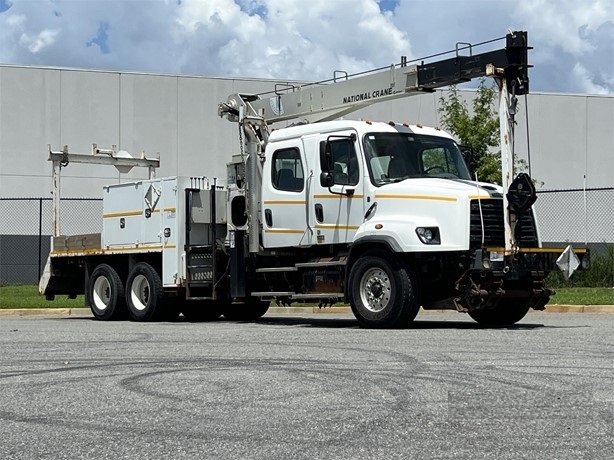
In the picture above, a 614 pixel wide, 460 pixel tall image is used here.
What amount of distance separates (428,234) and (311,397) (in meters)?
7.28

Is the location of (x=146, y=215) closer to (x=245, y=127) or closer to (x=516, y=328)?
(x=245, y=127)

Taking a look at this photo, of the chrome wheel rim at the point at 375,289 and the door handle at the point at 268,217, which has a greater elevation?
the door handle at the point at 268,217

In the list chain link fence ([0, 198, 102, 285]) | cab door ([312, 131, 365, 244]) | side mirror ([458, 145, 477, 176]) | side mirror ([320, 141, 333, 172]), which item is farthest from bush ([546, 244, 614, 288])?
chain link fence ([0, 198, 102, 285])

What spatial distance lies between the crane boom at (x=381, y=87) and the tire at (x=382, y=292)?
9.73 feet

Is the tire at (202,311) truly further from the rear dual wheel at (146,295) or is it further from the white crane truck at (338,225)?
the rear dual wheel at (146,295)

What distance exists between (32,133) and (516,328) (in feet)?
77.3

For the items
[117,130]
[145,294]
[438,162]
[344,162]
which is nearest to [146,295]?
[145,294]

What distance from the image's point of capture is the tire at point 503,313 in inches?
645

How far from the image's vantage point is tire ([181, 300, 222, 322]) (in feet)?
66.0

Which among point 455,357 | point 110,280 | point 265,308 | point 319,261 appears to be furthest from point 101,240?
point 455,357

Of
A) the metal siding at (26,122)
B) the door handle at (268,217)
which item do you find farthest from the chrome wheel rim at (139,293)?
the metal siding at (26,122)

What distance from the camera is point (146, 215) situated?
19422 millimetres

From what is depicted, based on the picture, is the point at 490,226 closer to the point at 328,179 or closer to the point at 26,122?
the point at 328,179

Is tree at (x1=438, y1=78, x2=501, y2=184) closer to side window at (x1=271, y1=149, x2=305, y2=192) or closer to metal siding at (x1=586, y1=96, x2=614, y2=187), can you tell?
metal siding at (x1=586, y1=96, x2=614, y2=187)
